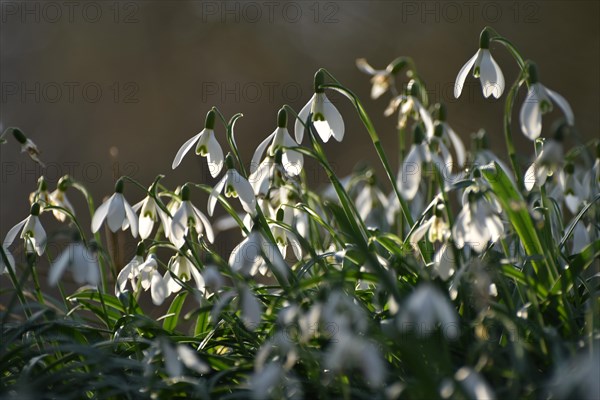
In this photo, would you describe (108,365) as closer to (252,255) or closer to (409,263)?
(252,255)

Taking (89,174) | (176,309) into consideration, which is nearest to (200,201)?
(89,174)

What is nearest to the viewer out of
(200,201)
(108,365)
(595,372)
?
(595,372)

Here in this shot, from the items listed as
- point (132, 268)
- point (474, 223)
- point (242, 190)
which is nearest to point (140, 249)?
point (132, 268)

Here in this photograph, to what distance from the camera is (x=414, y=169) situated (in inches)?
48.1

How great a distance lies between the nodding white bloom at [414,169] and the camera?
3.86 feet

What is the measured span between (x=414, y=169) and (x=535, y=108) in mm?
286

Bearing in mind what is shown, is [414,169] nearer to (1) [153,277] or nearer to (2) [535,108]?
(2) [535,108]

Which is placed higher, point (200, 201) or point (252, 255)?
point (252, 255)

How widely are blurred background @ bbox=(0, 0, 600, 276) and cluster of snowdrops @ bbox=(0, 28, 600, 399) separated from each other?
3854 mm

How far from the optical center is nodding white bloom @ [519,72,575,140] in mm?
1308

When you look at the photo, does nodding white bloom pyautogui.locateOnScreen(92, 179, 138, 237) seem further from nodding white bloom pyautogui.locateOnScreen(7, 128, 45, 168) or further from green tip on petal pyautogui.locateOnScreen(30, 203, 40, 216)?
Result: nodding white bloom pyautogui.locateOnScreen(7, 128, 45, 168)

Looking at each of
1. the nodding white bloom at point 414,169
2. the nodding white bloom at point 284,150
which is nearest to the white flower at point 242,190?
the nodding white bloom at point 284,150

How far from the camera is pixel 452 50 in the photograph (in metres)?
5.76

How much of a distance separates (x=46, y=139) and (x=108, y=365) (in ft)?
16.4
